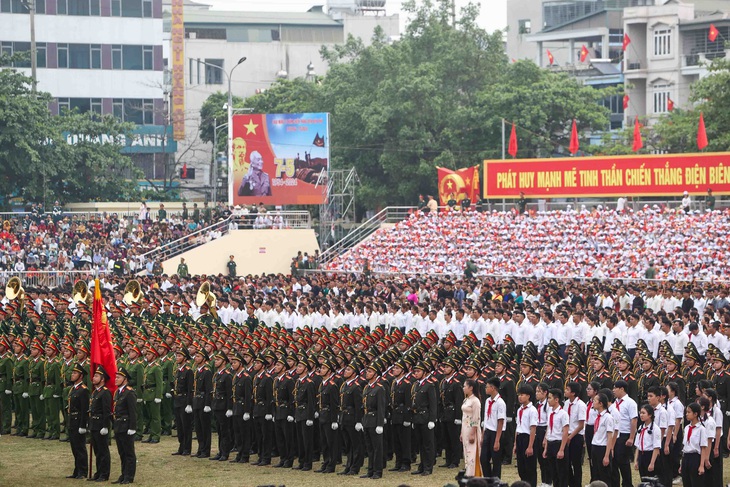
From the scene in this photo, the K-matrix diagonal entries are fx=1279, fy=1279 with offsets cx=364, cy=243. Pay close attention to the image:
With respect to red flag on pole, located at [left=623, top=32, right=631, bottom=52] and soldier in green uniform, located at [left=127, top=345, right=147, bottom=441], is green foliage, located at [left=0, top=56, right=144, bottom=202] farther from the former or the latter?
soldier in green uniform, located at [left=127, top=345, right=147, bottom=441]

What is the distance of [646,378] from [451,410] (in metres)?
2.27

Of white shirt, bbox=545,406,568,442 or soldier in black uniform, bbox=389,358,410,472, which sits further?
soldier in black uniform, bbox=389,358,410,472

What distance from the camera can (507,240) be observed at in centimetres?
3419

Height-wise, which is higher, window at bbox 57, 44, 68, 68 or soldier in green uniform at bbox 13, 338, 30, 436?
window at bbox 57, 44, 68, 68

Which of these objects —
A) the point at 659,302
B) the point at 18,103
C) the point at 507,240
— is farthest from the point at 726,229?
the point at 18,103

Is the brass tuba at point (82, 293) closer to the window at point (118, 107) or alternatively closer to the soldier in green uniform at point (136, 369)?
the soldier in green uniform at point (136, 369)

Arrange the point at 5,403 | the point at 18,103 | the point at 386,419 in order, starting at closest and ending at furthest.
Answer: the point at 386,419
the point at 5,403
the point at 18,103

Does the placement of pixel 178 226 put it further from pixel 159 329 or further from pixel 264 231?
pixel 159 329

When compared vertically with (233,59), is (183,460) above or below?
below

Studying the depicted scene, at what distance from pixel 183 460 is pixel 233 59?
52.2 m

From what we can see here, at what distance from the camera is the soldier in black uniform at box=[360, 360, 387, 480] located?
47.1 feet

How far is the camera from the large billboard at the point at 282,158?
37938 mm

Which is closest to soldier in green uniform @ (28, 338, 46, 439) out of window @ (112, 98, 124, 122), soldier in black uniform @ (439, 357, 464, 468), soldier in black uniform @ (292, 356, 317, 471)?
soldier in black uniform @ (292, 356, 317, 471)

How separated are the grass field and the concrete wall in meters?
19.2
